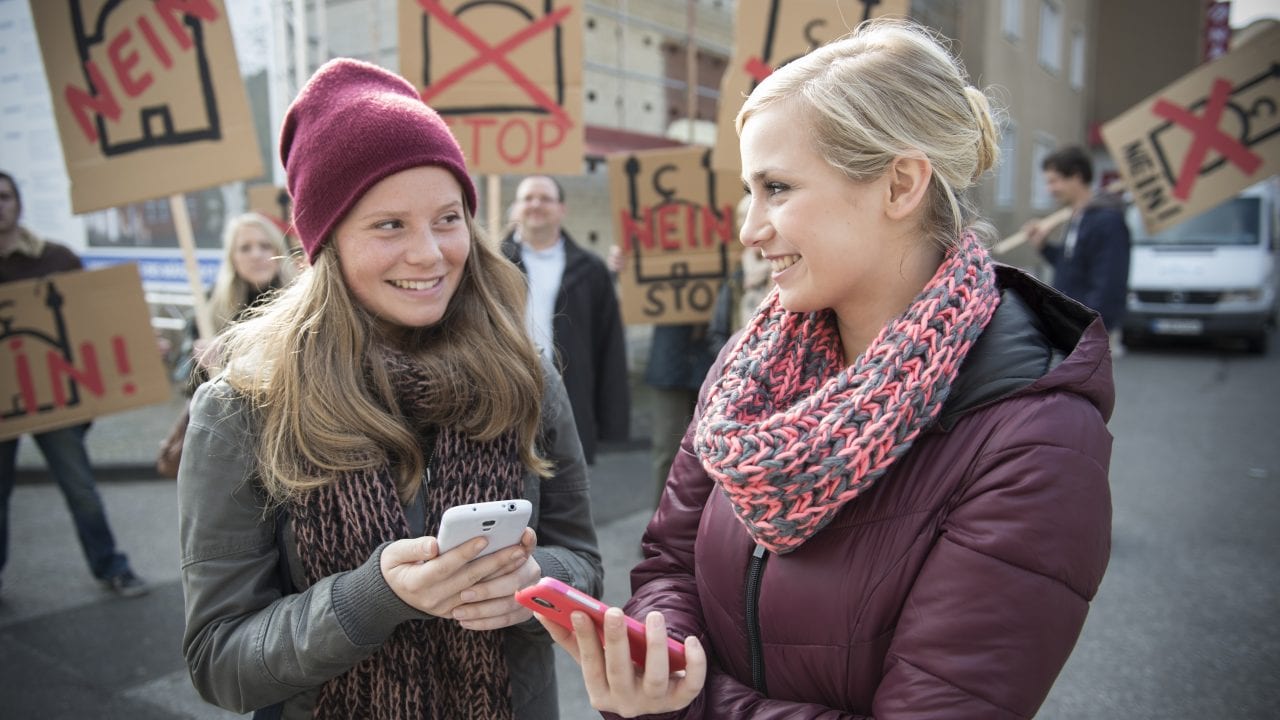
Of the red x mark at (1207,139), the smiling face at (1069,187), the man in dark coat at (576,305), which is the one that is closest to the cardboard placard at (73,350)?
the man in dark coat at (576,305)

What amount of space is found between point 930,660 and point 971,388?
36 cm

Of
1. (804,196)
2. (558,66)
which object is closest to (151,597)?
(558,66)

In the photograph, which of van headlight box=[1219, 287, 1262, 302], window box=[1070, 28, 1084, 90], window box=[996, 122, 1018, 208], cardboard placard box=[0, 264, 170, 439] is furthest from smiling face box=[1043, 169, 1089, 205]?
window box=[1070, 28, 1084, 90]

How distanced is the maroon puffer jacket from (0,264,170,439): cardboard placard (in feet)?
11.9

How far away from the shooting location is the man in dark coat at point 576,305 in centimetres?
448

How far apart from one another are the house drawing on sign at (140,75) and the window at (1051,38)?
20.0m

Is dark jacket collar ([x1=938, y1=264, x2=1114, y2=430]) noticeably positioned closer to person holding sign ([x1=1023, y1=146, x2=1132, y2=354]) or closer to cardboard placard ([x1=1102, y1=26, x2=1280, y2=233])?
person holding sign ([x1=1023, y1=146, x2=1132, y2=354])

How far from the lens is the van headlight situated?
11.2 metres

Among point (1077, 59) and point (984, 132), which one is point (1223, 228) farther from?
point (1077, 59)

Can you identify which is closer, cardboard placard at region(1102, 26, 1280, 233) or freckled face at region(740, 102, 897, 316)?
freckled face at region(740, 102, 897, 316)

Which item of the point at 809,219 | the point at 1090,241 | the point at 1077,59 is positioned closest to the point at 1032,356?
the point at 809,219

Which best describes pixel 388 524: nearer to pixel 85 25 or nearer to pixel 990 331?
pixel 990 331

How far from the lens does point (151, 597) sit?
4.37 meters

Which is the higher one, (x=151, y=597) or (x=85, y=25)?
(x=85, y=25)
